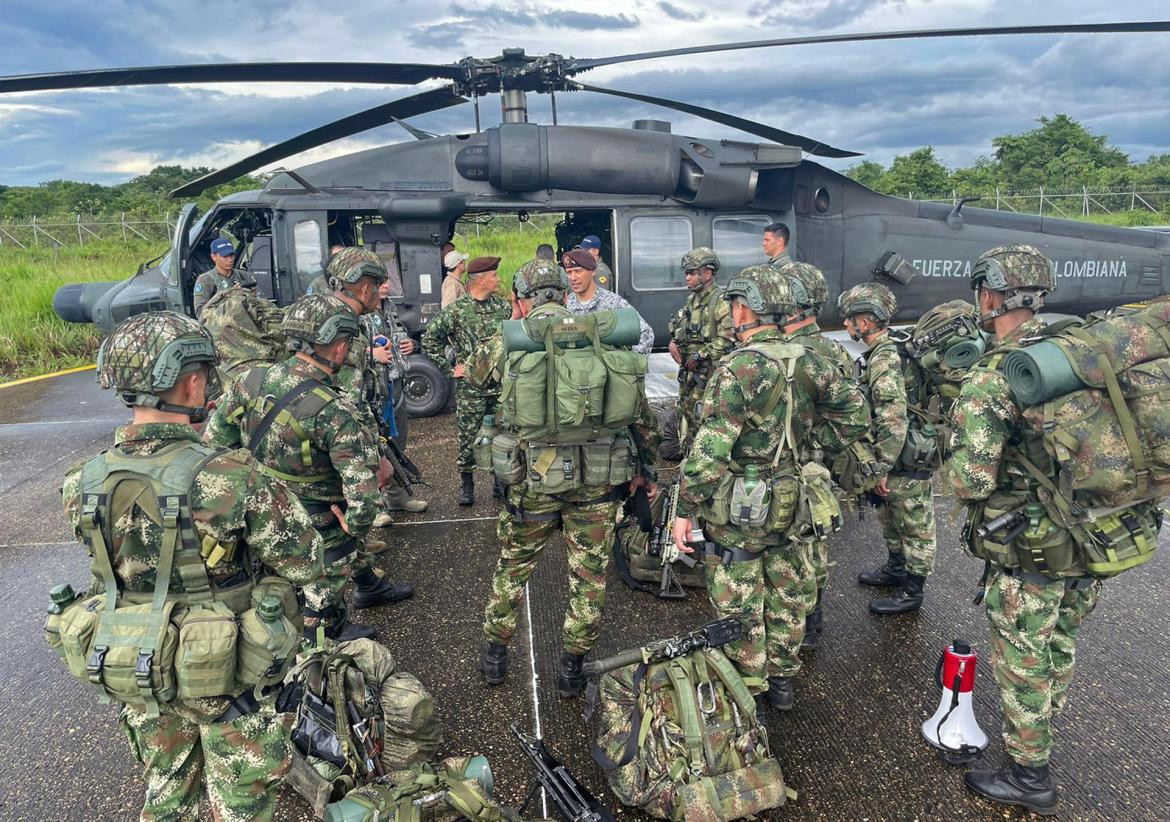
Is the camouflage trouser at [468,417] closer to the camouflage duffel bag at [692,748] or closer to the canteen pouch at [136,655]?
the camouflage duffel bag at [692,748]

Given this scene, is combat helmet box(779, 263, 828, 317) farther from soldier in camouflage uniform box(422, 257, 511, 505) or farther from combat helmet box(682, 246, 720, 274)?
soldier in camouflage uniform box(422, 257, 511, 505)

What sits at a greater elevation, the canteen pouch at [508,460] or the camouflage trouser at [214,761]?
the canteen pouch at [508,460]

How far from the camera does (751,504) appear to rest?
9.34 ft

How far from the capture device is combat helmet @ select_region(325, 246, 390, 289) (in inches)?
155

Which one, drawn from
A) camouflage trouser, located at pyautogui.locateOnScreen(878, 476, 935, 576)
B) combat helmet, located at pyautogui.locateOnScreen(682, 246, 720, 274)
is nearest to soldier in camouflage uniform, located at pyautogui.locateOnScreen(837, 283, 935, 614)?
camouflage trouser, located at pyautogui.locateOnScreen(878, 476, 935, 576)

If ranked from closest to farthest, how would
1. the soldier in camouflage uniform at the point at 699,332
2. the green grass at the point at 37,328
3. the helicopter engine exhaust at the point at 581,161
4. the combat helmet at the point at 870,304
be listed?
1. the combat helmet at the point at 870,304
2. the soldier in camouflage uniform at the point at 699,332
3. the helicopter engine exhaust at the point at 581,161
4. the green grass at the point at 37,328

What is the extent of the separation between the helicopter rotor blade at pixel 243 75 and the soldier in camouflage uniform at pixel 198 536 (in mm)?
4352

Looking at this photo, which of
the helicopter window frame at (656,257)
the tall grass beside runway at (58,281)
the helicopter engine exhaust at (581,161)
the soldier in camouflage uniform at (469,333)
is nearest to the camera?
the soldier in camouflage uniform at (469,333)

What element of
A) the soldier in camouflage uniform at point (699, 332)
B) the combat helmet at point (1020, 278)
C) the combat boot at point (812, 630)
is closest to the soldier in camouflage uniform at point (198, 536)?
the combat boot at point (812, 630)

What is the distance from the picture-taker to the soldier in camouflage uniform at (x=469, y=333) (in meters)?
5.20

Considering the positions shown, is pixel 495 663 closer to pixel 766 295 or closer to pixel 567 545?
pixel 567 545

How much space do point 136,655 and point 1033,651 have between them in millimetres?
2859

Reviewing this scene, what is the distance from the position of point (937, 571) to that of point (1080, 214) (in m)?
26.7

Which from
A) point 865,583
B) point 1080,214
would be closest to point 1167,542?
point 865,583
